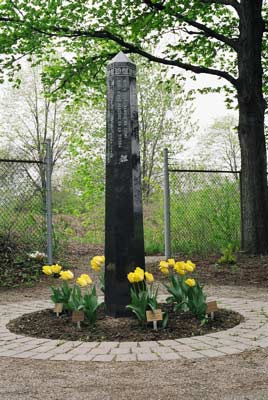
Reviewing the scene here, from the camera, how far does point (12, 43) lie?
11148 mm

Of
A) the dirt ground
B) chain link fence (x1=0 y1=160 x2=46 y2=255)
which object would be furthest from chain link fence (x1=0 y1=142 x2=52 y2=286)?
the dirt ground

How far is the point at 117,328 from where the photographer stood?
471 centimetres

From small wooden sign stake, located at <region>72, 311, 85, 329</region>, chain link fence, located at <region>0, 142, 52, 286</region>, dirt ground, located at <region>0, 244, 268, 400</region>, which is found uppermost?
chain link fence, located at <region>0, 142, 52, 286</region>

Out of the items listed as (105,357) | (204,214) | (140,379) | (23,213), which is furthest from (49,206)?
(140,379)

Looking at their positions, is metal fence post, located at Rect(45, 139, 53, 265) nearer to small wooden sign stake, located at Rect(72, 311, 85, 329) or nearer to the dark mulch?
the dark mulch

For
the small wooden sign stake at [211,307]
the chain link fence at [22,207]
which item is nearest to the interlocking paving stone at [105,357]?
the small wooden sign stake at [211,307]

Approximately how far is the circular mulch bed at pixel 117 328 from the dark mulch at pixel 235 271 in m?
3.06

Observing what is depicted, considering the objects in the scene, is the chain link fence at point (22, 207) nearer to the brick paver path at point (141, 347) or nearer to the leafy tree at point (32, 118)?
the brick paver path at point (141, 347)

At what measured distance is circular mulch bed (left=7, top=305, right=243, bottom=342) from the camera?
4.53 m

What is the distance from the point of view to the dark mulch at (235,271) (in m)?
8.31

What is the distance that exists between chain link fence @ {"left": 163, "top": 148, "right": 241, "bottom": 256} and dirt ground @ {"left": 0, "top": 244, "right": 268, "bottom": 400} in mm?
7486

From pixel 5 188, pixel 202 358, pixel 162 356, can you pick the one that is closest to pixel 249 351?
pixel 202 358

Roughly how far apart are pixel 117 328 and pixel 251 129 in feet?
23.5

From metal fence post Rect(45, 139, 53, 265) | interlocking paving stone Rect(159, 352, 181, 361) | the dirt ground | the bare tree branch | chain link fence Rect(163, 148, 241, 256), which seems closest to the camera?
the dirt ground
